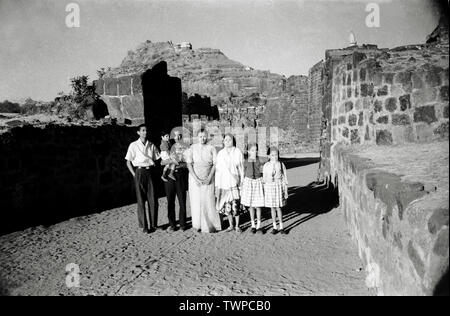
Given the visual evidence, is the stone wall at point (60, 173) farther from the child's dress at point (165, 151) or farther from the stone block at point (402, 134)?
the stone block at point (402, 134)

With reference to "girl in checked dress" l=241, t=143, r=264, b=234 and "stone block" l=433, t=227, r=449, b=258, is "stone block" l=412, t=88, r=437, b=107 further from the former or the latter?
"stone block" l=433, t=227, r=449, b=258

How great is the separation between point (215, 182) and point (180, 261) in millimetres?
1689

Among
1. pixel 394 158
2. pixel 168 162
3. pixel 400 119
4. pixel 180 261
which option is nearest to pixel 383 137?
pixel 400 119

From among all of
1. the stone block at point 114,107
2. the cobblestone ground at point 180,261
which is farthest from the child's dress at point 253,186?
the stone block at point 114,107

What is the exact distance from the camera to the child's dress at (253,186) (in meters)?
5.41

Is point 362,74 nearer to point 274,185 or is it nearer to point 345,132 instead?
point 345,132

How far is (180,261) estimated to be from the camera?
4.21m

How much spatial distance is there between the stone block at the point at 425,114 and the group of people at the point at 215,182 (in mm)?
2429

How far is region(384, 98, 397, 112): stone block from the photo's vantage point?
235 inches

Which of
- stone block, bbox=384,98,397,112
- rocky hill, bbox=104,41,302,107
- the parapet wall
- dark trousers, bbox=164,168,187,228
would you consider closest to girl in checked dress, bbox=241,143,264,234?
dark trousers, bbox=164,168,187,228

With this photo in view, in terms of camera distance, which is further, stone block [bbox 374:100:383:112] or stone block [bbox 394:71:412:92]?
stone block [bbox 374:100:383:112]

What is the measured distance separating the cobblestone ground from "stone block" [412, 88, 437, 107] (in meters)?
2.44

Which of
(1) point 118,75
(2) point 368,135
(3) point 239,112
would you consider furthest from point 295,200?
(3) point 239,112

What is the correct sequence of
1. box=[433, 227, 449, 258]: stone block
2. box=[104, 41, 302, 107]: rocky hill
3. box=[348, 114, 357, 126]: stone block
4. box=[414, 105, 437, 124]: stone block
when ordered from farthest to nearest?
1. box=[104, 41, 302, 107]: rocky hill
2. box=[348, 114, 357, 126]: stone block
3. box=[414, 105, 437, 124]: stone block
4. box=[433, 227, 449, 258]: stone block
